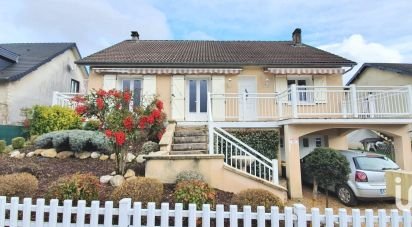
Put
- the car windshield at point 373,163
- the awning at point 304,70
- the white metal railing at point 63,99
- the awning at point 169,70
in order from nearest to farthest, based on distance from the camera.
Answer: the car windshield at point 373,163, the white metal railing at point 63,99, the awning at point 169,70, the awning at point 304,70

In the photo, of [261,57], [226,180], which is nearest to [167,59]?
[261,57]

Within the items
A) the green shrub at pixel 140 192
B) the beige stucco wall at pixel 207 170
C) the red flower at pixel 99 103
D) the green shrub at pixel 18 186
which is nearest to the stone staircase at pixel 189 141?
the beige stucco wall at pixel 207 170

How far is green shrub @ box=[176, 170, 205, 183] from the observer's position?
8.59 metres

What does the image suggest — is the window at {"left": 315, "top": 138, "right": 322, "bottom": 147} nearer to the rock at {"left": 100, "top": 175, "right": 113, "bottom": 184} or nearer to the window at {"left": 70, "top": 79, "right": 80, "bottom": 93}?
the rock at {"left": 100, "top": 175, "right": 113, "bottom": 184}

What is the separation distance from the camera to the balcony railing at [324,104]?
12648 millimetres

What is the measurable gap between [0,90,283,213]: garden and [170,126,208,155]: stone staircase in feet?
3.24

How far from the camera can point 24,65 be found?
67.2ft

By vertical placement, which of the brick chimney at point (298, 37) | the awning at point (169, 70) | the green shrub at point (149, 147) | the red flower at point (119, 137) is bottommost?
the green shrub at point (149, 147)

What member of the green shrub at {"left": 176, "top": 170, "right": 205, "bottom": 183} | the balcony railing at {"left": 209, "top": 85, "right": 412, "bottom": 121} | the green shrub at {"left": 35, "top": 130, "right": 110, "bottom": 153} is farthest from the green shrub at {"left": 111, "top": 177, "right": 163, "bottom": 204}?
the balcony railing at {"left": 209, "top": 85, "right": 412, "bottom": 121}

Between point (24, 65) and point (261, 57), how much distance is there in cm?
1812

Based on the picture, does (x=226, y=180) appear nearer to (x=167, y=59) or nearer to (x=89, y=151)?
(x=89, y=151)

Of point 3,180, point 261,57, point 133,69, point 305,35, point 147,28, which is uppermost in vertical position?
point 147,28

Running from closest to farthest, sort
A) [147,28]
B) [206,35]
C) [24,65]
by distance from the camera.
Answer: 1. [24,65]
2. [206,35]
3. [147,28]

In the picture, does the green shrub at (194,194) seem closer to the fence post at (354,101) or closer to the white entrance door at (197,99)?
the fence post at (354,101)
